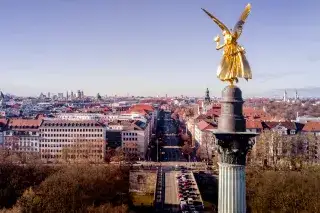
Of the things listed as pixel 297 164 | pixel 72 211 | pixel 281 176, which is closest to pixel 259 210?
pixel 281 176

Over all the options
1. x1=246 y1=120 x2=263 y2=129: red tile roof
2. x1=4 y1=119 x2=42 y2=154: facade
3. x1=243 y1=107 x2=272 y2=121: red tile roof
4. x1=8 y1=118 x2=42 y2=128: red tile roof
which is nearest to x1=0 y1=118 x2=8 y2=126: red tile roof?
x1=8 y1=118 x2=42 y2=128: red tile roof

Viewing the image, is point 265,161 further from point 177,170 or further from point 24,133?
point 24,133

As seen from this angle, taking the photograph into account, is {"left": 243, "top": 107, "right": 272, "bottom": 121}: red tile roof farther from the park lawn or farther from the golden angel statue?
the golden angel statue

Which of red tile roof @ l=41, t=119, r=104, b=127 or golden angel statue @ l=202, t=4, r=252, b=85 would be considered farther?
red tile roof @ l=41, t=119, r=104, b=127

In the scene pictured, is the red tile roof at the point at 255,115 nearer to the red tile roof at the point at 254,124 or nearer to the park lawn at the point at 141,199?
the red tile roof at the point at 254,124

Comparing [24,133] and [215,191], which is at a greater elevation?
[24,133]

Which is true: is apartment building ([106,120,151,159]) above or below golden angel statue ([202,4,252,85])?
below

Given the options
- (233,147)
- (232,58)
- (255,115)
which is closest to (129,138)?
(255,115)
